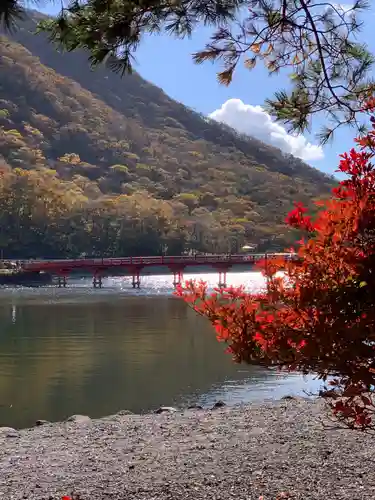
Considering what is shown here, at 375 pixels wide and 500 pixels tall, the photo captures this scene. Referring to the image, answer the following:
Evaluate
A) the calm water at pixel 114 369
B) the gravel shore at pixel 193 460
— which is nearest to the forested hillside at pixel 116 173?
the calm water at pixel 114 369

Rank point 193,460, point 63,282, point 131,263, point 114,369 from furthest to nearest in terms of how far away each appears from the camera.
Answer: point 63,282
point 131,263
point 114,369
point 193,460

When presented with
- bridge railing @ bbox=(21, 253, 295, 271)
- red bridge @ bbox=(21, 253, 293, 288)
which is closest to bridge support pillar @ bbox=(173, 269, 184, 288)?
red bridge @ bbox=(21, 253, 293, 288)

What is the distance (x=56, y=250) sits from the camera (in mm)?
71000

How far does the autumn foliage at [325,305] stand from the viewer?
2359 mm

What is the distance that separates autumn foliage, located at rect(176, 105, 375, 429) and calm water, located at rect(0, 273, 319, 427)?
221 cm

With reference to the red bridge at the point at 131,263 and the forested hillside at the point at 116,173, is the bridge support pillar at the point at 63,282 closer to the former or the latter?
the red bridge at the point at 131,263

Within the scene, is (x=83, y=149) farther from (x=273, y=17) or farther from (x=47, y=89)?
(x=273, y=17)

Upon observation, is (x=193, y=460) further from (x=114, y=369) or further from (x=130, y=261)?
(x=130, y=261)

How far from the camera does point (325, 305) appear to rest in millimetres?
2379

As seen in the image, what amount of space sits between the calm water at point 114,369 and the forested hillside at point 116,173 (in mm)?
44673

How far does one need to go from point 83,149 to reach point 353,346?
142292mm

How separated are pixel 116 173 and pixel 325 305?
5099 inches

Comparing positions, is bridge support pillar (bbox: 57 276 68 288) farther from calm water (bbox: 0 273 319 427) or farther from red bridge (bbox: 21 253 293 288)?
calm water (bbox: 0 273 319 427)

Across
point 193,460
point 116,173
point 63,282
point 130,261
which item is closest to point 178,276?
point 130,261
